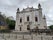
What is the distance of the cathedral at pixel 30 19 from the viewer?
23.1 m

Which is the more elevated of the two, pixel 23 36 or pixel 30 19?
pixel 30 19

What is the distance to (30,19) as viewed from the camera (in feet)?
78.0

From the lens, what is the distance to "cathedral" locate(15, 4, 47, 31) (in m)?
23.1

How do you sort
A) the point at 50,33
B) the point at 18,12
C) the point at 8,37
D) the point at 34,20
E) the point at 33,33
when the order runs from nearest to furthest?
the point at 50,33, the point at 33,33, the point at 8,37, the point at 34,20, the point at 18,12

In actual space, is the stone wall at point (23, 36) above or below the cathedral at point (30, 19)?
below

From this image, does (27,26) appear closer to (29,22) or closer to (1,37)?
(29,22)

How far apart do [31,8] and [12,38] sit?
436 inches

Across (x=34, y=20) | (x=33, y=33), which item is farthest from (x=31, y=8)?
(x=33, y=33)

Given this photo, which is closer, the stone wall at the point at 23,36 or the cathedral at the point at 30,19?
the stone wall at the point at 23,36

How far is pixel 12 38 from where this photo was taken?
1543 centimetres

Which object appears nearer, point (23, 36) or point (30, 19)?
point (23, 36)

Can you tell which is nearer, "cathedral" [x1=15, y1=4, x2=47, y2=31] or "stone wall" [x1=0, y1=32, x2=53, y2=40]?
"stone wall" [x1=0, y1=32, x2=53, y2=40]

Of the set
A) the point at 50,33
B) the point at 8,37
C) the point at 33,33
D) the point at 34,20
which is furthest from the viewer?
the point at 34,20

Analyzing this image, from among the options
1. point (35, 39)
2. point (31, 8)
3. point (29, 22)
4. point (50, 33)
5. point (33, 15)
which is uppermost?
point (31, 8)
